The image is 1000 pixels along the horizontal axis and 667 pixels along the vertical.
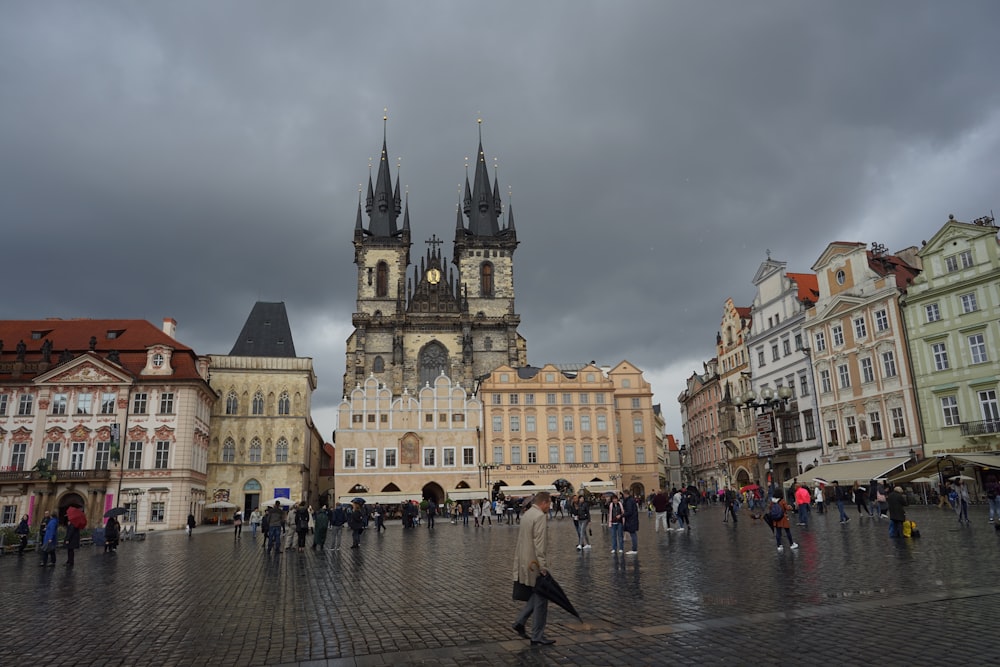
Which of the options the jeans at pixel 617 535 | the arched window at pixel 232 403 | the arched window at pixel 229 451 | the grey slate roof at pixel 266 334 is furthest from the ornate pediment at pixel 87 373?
the jeans at pixel 617 535

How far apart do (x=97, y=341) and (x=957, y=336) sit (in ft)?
176

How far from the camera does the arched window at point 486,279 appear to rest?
80.1 metres

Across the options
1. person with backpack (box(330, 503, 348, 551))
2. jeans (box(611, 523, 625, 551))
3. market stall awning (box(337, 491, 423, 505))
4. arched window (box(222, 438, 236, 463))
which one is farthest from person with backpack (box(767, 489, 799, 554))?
arched window (box(222, 438, 236, 463))

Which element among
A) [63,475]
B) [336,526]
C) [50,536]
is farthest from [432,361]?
[50,536]

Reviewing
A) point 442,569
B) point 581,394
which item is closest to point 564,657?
point 442,569

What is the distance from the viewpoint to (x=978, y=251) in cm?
3578

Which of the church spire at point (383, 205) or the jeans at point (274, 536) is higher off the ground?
the church spire at point (383, 205)

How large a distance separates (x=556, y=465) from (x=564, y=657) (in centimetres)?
5559

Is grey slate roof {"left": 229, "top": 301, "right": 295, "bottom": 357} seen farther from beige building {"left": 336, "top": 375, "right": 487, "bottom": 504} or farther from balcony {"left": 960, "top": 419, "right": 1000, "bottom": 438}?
balcony {"left": 960, "top": 419, "right": 1000, "bottom": 438}

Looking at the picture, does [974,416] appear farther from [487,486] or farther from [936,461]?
[487,486]

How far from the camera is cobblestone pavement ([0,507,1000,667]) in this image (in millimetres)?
6867

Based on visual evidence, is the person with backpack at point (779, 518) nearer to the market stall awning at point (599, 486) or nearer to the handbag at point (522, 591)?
the handbag at point (522, 591)

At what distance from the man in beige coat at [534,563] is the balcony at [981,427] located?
114 feet

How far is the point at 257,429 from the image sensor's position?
5841 centimetres
